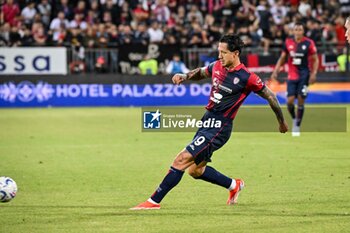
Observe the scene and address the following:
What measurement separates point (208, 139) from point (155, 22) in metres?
20.2

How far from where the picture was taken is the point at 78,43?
91.6ft

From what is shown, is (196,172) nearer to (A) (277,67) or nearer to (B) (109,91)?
(A) (277,67)

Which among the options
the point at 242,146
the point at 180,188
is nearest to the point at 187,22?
the point at 242,146

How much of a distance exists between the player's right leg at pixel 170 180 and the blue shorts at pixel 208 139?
0.08 metres

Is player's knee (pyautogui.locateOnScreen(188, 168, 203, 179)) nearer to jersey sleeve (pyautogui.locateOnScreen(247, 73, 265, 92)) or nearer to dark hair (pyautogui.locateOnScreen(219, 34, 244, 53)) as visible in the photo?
jersey sleeve (pyautogui.locateOnScreen(247, 73, 265, 92))

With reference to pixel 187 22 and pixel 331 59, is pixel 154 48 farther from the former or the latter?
pixel 331 59

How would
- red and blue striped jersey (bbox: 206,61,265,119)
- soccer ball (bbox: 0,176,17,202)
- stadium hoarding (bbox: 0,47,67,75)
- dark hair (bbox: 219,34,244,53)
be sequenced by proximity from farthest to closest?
stadium hoarding (bbox: 0,47,67,75), red and blue striped jersey (bbox: 206,61,265,119), dark hair (bbox: 219,34,244,53), soccer ball (bbox: 0,176,17,202)

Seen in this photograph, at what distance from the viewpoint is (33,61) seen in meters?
27.4

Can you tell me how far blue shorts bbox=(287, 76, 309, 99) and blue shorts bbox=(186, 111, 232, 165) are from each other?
9423mm

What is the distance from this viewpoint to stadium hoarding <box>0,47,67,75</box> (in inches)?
1065

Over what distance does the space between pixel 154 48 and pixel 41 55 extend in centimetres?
367

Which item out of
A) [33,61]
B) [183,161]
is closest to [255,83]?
[183,161]

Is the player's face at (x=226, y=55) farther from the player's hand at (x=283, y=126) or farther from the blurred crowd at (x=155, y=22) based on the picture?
the blurred crowd at (x=155, y=22)

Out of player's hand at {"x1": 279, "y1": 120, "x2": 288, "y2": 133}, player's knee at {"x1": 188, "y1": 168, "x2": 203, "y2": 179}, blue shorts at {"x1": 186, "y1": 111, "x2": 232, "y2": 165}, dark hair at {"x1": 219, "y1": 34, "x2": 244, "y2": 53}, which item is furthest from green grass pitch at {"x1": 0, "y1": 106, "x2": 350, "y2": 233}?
dark hair at {"x1": 219, "y1": 34, "x2": 244, "y2": 53}
